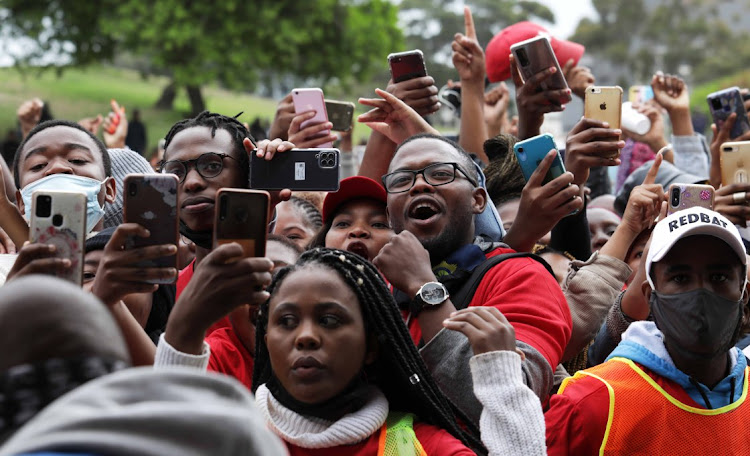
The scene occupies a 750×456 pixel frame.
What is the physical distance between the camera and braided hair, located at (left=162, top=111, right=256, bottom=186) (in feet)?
13.2

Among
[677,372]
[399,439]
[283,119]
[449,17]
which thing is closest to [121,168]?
[283,119]

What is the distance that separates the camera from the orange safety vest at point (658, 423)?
3.25 metres

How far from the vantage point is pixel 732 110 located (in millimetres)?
5426

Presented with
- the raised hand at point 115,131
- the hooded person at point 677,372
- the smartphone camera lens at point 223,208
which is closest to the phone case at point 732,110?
the hooded person at point 677,372

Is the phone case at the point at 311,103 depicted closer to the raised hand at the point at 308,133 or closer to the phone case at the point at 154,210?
the raised hand at the point at 308,133

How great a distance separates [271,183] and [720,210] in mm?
1983

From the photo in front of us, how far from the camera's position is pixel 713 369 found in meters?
3.46

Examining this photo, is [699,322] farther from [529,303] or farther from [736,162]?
[736,162]

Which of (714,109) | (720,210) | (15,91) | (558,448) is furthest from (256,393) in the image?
(15,91)

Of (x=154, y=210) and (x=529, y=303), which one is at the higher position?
(x=154, y=210)

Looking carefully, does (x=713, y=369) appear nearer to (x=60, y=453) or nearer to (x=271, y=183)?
(x=271, y=183)

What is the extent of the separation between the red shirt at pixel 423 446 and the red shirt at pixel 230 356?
1.79 ft

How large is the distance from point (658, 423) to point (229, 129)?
2.07m

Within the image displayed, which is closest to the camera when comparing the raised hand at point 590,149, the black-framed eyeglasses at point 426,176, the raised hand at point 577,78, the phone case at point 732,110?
the black-framed eyeglasses at point 426,176
